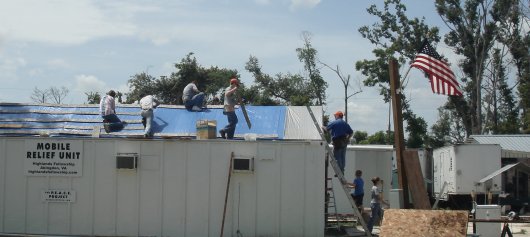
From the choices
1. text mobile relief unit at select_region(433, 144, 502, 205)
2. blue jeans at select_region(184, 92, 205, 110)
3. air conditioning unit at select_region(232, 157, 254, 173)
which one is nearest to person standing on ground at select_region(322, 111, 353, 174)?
air conditioning unit at select_region(232, 157, 254, 173)

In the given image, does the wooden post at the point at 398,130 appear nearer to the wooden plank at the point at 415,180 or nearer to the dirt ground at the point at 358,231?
the wooden plank at the point at 415,180

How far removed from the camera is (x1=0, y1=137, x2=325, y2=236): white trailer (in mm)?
15445

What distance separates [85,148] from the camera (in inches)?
622

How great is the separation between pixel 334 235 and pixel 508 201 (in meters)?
12.1

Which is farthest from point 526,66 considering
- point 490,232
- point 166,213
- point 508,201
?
point 166,213

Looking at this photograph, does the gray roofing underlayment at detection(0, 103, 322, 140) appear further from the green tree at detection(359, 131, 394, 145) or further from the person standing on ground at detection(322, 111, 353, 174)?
the green tree at detection(359, 131, 394, 145)

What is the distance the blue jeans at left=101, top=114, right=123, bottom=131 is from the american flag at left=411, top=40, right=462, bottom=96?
7679 millimetres

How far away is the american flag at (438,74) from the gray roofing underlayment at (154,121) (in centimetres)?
439

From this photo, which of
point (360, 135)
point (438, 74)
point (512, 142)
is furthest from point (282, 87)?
point (438, 74)

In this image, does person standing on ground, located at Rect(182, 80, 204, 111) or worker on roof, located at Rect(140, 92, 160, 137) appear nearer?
worker on roof, located at Rect(140, 92, 160, 137)

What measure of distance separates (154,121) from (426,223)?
8570 mm

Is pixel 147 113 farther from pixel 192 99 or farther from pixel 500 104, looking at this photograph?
pixel 500 104

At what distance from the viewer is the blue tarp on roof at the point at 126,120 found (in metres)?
16.8

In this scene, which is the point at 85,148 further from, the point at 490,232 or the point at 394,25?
the point at 394,25
